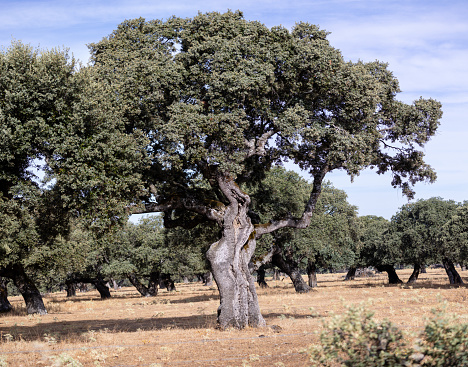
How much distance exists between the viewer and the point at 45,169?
1844 centimetres

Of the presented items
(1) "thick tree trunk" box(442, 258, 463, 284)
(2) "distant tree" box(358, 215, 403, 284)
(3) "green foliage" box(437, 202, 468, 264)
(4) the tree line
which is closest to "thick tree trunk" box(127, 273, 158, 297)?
(2) "distant tree" box(358, 215, 403, 284)

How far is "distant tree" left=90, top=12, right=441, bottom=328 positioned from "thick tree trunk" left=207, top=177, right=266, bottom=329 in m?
0.05

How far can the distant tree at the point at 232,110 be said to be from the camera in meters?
21.2

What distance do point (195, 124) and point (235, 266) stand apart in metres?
6.43

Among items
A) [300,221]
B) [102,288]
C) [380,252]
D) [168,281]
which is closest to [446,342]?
[300,221]

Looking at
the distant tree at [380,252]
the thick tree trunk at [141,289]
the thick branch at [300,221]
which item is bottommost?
the thick tree trunk at [141,289]

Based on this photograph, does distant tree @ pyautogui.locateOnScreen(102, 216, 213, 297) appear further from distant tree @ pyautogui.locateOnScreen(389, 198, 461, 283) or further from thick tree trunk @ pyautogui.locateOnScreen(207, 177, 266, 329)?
thick tree trunk @ pyautogui.locateOnScreen(207, 177, 266, 329)

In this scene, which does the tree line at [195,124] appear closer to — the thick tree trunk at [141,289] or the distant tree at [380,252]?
the distant tree at [380,252]

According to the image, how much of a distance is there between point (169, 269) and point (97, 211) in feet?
171

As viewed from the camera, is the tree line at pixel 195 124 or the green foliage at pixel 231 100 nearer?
the tree line at pixel 195 124

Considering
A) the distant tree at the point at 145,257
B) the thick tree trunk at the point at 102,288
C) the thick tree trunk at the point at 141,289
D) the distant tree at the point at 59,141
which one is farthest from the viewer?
the thick tree trunk at the point at 102,288

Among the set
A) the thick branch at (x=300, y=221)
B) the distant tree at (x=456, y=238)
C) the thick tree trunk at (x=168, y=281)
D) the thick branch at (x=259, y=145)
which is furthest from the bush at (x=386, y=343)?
the thick tree trunk at (x=168, y=281)

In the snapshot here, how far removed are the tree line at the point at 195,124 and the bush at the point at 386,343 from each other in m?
12.6

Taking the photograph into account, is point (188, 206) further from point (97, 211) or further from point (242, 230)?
point (97, 211)
